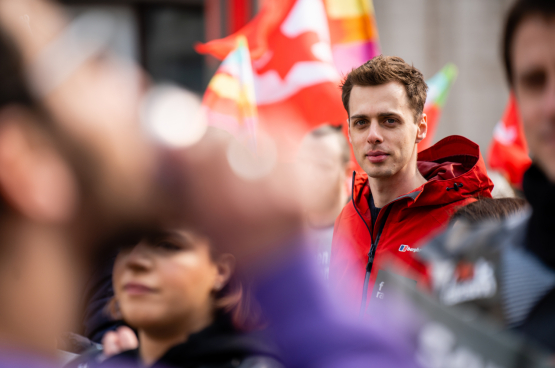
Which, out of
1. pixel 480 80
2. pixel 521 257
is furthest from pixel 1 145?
pixel 480 80

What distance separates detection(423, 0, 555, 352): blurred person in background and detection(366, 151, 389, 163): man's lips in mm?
1157

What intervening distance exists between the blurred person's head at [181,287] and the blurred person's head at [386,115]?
Result: 1.52 metres

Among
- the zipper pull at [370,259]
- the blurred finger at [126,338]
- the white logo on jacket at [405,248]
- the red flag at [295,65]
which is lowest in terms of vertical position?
the zipper pull at [370,259]

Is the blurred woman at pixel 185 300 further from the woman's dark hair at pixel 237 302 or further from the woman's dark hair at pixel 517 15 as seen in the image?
the woman's dark hair at pixel 517 15

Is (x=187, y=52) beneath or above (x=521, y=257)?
above

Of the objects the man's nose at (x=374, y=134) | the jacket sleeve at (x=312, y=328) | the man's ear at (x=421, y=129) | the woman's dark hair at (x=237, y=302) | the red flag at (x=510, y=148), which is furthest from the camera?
the red flag at (x=510, y=148)

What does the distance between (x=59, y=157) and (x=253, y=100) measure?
10.2 feet

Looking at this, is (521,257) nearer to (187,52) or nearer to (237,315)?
(237,315)

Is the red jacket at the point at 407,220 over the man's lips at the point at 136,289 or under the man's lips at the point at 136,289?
under

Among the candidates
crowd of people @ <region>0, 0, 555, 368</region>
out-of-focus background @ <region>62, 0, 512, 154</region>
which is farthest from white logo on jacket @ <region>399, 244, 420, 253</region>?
out-of-focus background @ <region>62, 0, 512, 154</region>

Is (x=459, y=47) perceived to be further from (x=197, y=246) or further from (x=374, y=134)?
(x=197, y=246)

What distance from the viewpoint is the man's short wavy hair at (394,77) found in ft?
7.73

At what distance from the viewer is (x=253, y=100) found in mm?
3873

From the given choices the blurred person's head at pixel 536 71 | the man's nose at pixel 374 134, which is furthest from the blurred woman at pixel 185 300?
the man's nose at pixel 374 134
